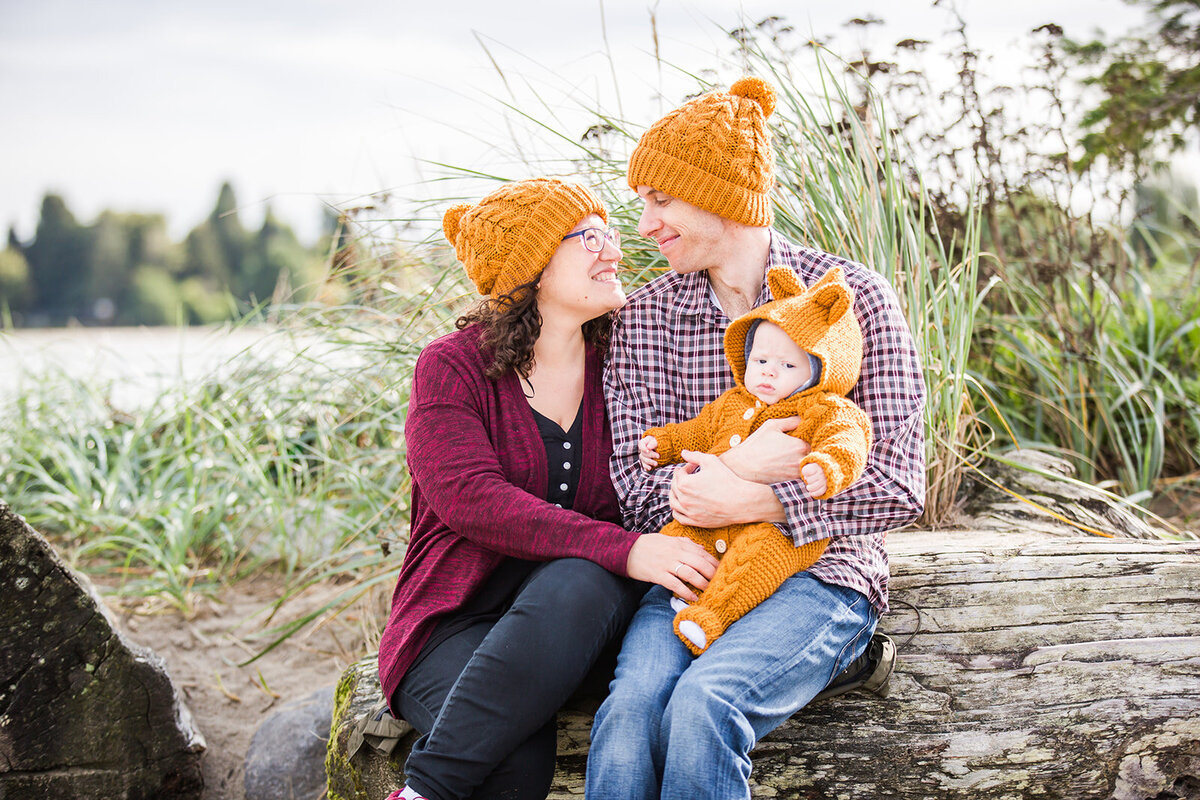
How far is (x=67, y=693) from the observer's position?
2506 mm

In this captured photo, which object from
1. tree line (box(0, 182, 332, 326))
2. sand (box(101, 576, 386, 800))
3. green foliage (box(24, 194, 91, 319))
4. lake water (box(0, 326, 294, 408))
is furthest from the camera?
green foliage (box(24, 194, 91, 319))

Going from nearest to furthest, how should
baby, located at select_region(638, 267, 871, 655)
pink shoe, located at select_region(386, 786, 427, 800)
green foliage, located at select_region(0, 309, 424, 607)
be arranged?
pink shoe, located at select_region(386, 786, 427, 800)
baby, located at select_region(638, 267, 871, 655)
green foliage, located at select_region(0, 309, 424, 607)

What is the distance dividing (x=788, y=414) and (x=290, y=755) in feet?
6.87

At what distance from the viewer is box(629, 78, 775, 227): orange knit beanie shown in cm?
230

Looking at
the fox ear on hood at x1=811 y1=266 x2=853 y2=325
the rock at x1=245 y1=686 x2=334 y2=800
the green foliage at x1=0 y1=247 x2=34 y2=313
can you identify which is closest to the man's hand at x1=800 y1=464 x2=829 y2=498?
the fox ear on hood at x1=811 y1=266 x2=853 y2=325

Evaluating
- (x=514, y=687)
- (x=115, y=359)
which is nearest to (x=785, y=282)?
(x=514, y=687)

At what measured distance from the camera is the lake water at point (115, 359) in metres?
5.17

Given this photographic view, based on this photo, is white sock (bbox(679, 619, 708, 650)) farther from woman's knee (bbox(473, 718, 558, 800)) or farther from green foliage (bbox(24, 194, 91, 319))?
green foliage (bbox(24, 194, 91, 319))

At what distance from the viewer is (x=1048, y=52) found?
4.12 metres

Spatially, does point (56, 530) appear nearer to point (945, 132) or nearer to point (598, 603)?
point (598, 603)

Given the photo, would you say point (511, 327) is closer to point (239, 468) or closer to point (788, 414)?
point (788, 414)

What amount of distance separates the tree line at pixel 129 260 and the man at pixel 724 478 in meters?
24.7

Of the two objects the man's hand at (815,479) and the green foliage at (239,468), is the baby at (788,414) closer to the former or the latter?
the man's hand at (815,479)

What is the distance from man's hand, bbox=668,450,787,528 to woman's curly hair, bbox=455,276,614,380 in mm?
558
